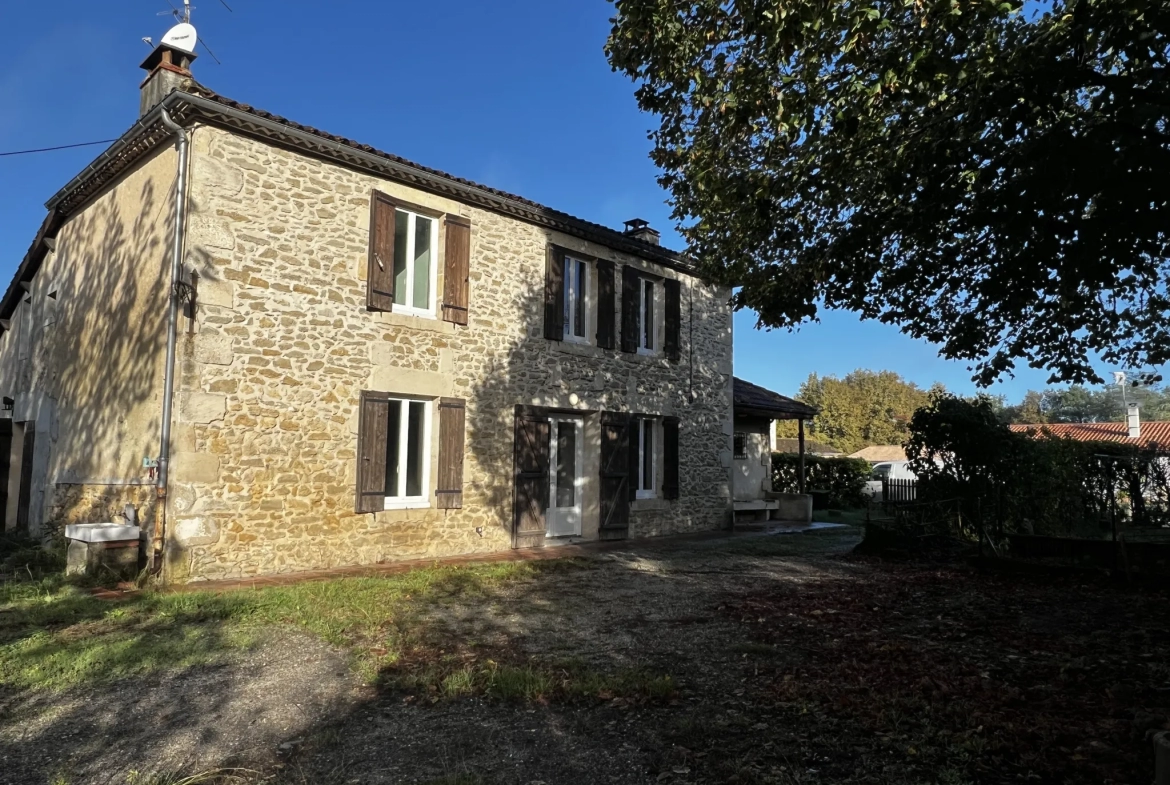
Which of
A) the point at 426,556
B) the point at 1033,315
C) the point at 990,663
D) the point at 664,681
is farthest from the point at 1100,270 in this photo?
the point at 426,556

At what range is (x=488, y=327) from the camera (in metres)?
10.4

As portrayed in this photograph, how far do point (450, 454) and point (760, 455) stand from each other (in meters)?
9.15

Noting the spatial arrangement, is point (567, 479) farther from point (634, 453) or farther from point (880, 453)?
point (880, 453)

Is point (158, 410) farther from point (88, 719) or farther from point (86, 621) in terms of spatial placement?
point (88, 719)

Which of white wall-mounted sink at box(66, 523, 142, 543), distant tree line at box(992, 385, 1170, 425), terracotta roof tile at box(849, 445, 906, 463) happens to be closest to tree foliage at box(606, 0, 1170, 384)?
white wall-mounted sink at box(66, 523, 142, 543)

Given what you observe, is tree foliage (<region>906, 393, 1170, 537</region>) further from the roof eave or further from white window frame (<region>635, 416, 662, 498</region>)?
the roof eave

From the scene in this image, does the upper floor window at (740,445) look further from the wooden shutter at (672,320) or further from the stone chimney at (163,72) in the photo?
the stone chimney at (163,72)

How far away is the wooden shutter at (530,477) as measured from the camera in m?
10.6

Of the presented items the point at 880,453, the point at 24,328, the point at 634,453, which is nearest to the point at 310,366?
the point at 634,453

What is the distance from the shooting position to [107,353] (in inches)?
361

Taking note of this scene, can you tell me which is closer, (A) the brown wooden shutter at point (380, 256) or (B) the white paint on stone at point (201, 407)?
(B) the white paint on stone at point (201, 407)

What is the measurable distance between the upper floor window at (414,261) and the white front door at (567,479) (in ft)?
9.72

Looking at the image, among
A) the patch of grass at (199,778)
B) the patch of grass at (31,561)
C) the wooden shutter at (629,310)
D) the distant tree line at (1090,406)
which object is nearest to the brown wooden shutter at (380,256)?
the wooden shutter at (629,310)

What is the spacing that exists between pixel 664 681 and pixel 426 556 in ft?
18.9
